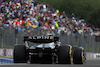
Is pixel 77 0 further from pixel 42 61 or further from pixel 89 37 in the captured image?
pixel 42 61

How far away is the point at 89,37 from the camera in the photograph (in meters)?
20.5

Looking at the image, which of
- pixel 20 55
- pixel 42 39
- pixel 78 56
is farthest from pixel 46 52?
pixel 78 56

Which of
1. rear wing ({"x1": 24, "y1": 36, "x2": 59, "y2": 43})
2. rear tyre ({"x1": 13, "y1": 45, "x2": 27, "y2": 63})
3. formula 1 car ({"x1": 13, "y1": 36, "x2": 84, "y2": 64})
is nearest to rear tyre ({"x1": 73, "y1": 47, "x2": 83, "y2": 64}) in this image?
formula 1 car ({"x1": 13, "y1": 36, "x2": 84, "y2": 64})

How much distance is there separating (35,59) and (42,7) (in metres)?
16.3

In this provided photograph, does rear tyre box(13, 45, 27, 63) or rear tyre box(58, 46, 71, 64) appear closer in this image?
rear tyre box(58, 46, 71, 64)

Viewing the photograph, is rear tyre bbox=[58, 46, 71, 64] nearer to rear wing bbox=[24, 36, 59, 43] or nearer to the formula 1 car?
the formula 1 car

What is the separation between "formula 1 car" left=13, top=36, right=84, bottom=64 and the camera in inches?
269

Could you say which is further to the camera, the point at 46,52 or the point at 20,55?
the point at 20,55

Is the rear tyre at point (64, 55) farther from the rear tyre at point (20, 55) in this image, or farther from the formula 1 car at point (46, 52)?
the rear tyre at point (20, 55)

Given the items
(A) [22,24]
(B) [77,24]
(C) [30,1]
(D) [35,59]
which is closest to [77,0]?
(B) [77,24]

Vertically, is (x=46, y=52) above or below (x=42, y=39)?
below

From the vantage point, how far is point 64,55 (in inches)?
270

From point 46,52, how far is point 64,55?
44cm

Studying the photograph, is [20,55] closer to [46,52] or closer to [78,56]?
[46,52]
